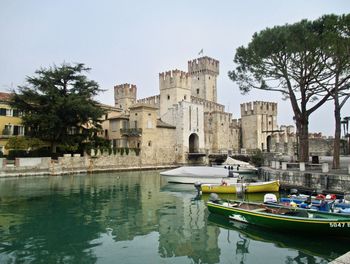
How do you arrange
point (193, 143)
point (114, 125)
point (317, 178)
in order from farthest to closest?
point (193, 143), point (114, 125), point (317, 178)

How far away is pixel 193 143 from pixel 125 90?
16.6 m

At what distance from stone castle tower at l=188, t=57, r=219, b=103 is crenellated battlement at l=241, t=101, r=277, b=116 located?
694cm

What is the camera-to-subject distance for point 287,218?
9.21 meters

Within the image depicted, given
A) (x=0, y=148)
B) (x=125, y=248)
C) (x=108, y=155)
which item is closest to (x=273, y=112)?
(x=108, y=155)

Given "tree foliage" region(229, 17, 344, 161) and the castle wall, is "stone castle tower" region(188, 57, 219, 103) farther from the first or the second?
"tree foliage" region(229, 17, 344, 161)

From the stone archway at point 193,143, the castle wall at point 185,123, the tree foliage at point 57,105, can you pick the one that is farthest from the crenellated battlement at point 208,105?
the tree foliage at point 57,105

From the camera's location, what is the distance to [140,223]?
1102 centimetres

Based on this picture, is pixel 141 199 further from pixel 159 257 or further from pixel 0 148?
pixel 0 148

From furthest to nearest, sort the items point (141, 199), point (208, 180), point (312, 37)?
point (208, 180) → point (312, 37) → point (141, 199)

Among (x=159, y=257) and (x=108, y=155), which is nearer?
(x=159, y=257)

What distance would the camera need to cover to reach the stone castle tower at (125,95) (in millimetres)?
56166

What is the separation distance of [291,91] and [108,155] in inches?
848

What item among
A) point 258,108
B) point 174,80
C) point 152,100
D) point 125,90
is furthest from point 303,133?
point 125,90

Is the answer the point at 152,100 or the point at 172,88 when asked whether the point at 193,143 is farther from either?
the point at 152,100
